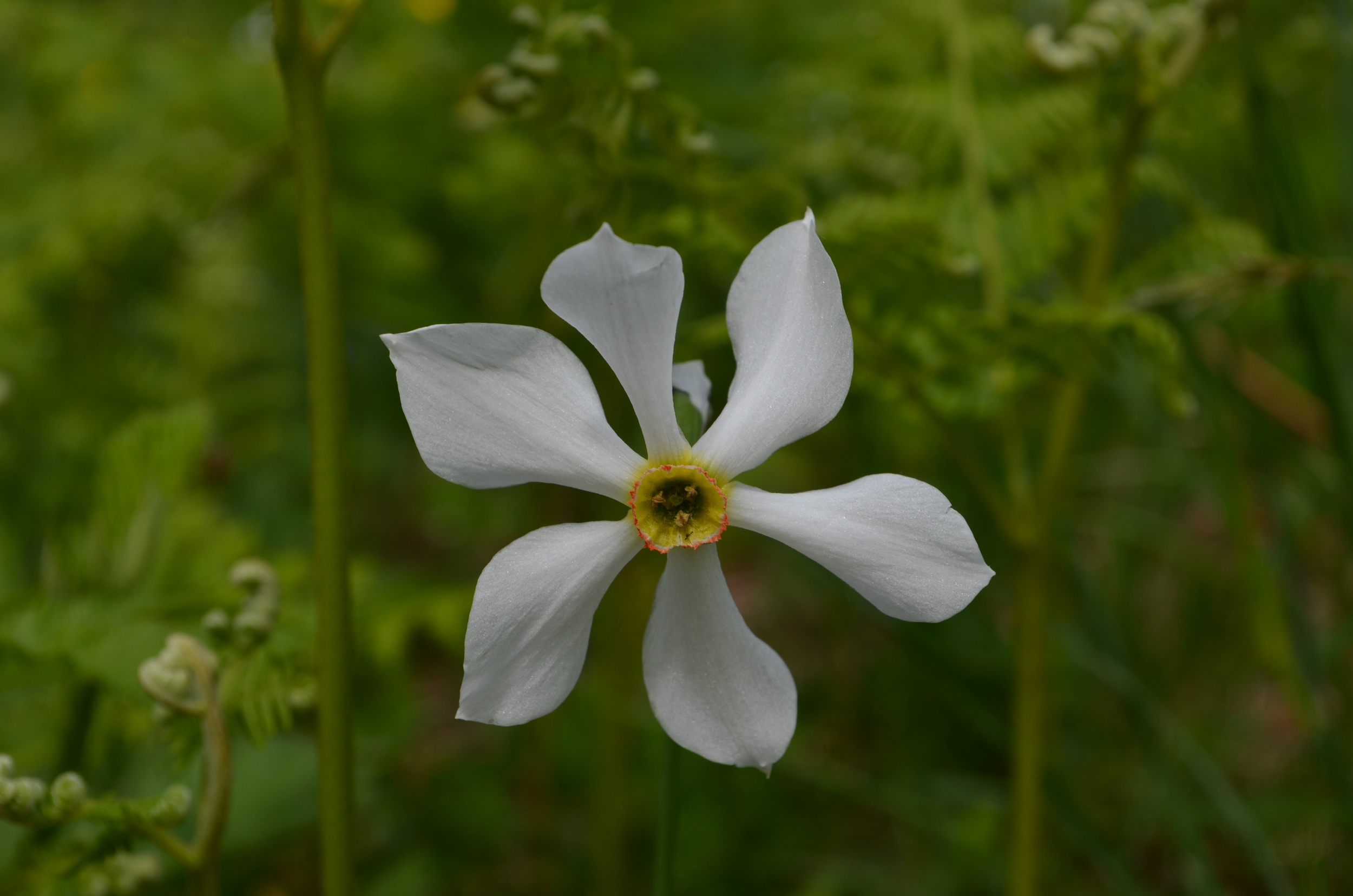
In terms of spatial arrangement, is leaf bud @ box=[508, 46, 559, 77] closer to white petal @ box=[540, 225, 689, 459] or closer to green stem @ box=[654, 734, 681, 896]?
white petal @ box=[540, 225, 689, 459]

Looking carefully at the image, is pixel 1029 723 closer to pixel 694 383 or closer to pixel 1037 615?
pixel 1037 615

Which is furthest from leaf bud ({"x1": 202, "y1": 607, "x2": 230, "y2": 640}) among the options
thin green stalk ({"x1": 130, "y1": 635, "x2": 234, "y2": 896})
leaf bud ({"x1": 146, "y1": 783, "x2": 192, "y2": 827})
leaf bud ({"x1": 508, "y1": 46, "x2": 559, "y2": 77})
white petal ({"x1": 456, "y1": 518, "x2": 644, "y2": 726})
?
leaf bud ({"x1": 508, "y1": 46, "x2": 559, "y2": 77})

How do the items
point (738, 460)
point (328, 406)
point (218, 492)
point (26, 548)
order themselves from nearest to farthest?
point (738, 460) < point (328, 406) < point (26, 548) < point (218, 492)

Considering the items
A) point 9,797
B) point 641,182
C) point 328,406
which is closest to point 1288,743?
point 641,182

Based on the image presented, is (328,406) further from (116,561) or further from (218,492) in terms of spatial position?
(218,492)

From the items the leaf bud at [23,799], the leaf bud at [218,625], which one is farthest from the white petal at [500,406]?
the leaf bud at [23,799]

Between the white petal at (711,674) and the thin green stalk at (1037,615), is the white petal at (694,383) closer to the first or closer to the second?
the white petal at (711,674)
